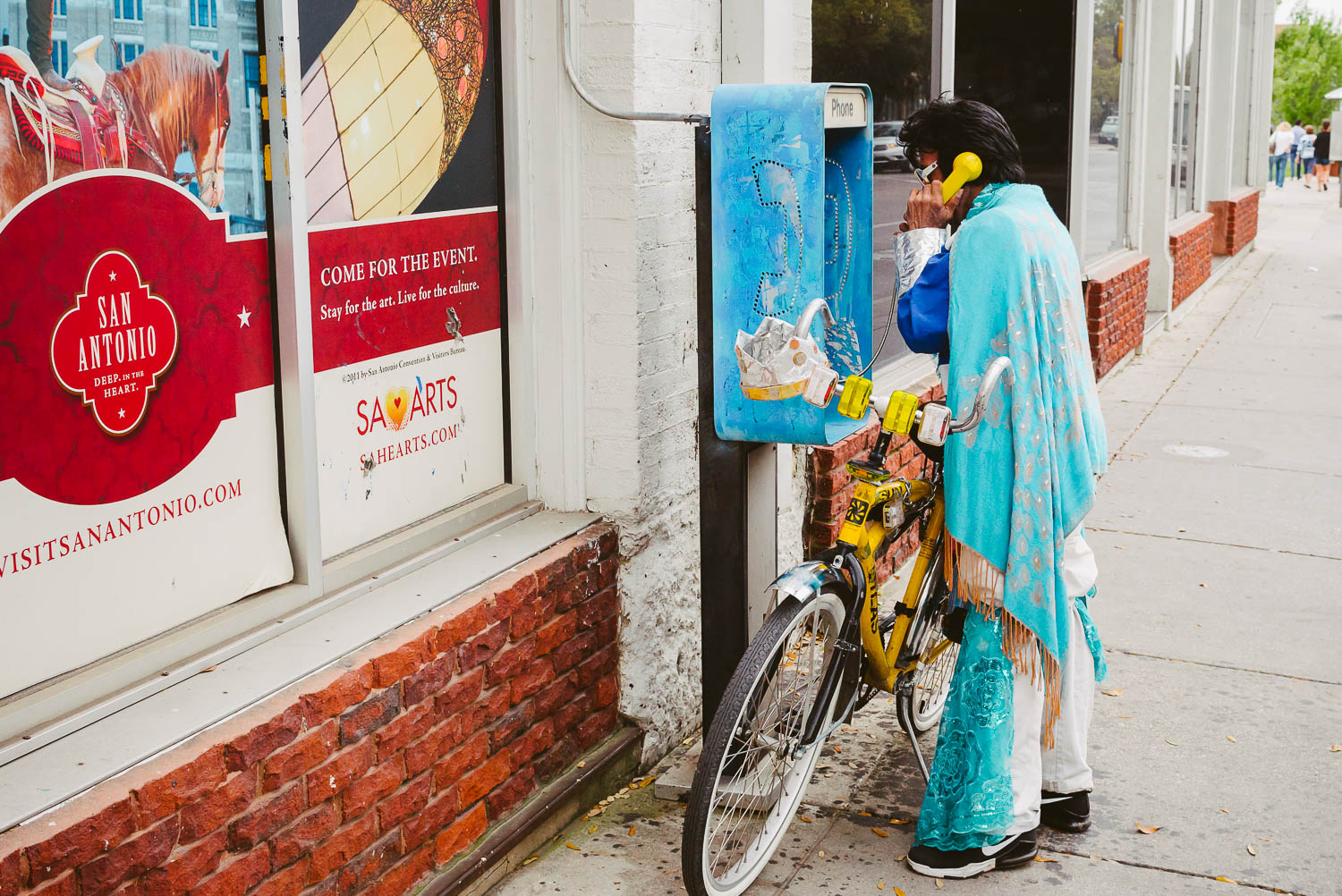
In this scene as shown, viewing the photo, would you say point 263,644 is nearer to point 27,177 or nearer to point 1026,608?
point 27,177

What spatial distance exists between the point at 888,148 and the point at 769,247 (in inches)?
111

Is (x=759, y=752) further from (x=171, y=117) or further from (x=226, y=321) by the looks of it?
(x=171, y=117)

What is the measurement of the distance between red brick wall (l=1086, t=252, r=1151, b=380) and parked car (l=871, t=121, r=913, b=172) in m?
3.45

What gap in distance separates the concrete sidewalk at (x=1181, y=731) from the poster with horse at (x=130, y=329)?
1.27m

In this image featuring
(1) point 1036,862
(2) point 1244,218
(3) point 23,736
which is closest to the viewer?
(3) point 23,736

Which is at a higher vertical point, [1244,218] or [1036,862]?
[1244,218]

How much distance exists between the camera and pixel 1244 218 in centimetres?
1883

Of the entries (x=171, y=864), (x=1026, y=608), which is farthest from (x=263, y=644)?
(x=1026, y=608)

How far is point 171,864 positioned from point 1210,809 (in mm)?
2801

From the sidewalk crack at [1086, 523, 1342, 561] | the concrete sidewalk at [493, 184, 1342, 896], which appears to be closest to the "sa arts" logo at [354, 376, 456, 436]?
the concrete sidewalk at [493, 184, 1342, 896]

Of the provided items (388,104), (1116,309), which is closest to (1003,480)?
(388,104)

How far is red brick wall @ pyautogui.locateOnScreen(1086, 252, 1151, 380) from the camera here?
387 inches

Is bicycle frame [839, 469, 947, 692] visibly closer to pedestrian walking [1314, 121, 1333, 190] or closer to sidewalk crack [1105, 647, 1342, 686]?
sidewalk crack [1105, 647, 1342, 686]

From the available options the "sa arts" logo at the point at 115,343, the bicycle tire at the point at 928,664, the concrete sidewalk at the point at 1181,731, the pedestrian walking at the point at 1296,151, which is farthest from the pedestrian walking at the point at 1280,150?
the "sa arts" logo at the point at 115,343
